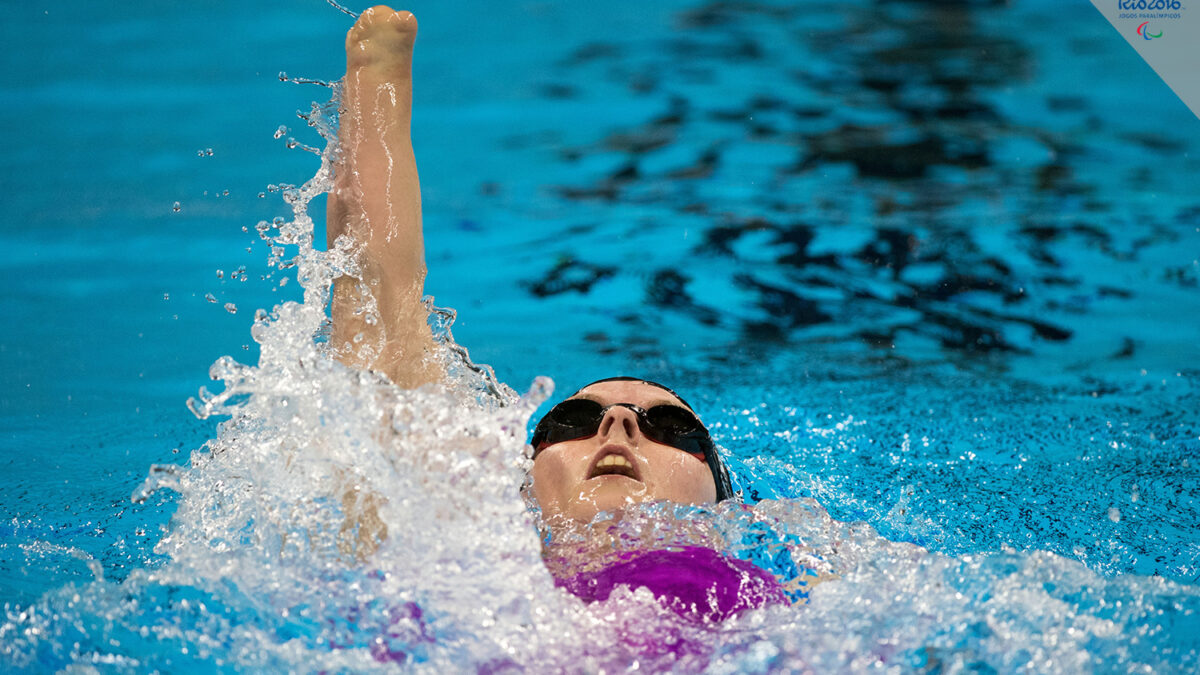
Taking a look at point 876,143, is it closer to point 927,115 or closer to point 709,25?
point 927,115

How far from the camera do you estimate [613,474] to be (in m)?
2.39

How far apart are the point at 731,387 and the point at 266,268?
2.31 m

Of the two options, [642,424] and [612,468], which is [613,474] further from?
[642,424]

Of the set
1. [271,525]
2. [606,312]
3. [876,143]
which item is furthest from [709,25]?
[271,525]

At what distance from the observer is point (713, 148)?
15.6 feet

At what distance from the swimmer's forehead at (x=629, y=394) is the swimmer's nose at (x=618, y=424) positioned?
0.08 metres

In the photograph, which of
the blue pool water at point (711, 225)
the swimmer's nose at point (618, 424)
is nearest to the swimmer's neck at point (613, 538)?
the swimmer's nose at point (618, 424)

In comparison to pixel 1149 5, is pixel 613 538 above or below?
below

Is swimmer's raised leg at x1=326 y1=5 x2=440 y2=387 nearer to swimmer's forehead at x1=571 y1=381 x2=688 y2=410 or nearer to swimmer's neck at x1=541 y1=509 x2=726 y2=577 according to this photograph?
swimmer's neck at x1=541 y1=509 x2=726 y2=577

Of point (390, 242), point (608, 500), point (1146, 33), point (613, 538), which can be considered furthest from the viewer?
point (1146, 33)

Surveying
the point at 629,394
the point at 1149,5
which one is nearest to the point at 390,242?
the point at 629,394

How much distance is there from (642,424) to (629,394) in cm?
15

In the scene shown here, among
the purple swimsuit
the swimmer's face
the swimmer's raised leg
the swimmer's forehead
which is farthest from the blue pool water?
the swimmer's raised leg

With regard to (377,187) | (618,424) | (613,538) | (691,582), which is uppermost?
(377,187)
